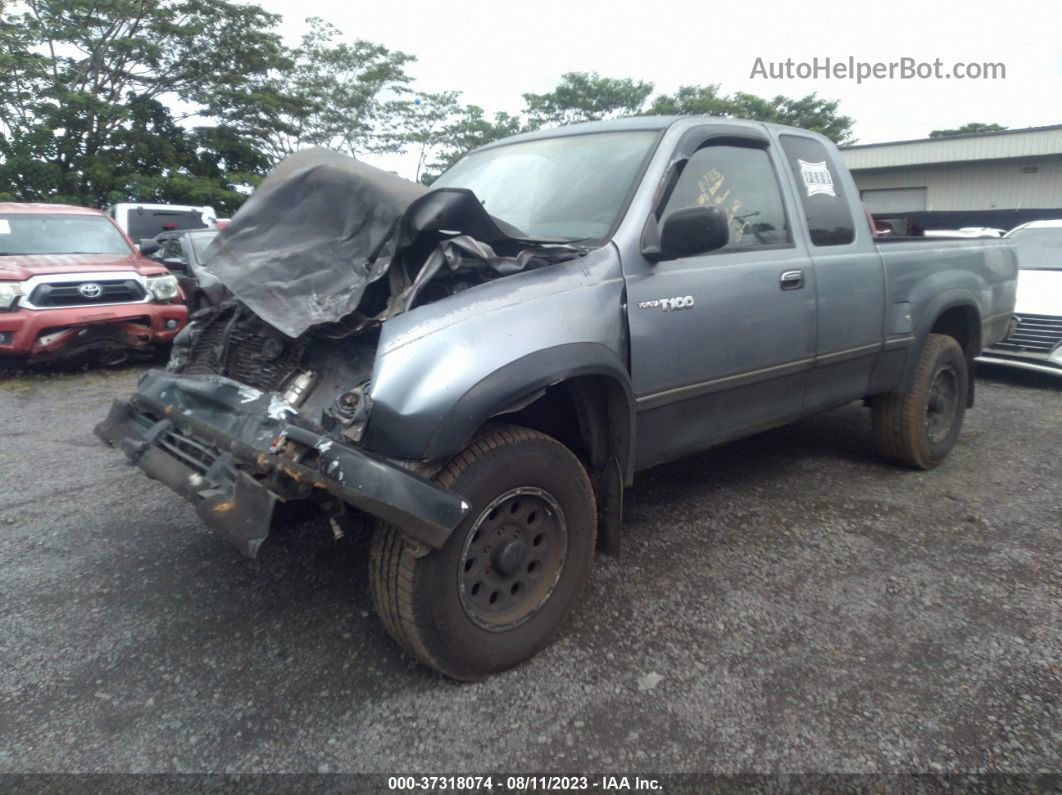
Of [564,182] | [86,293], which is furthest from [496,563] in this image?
[86,293]

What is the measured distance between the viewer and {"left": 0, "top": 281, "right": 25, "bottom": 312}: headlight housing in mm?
6516

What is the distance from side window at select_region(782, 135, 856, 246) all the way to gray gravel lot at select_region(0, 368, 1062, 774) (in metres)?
1.41

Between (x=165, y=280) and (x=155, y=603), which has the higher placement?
(x=165, y=280)

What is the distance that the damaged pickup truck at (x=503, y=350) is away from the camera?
2.17 m

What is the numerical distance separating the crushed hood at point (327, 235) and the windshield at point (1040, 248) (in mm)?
7174

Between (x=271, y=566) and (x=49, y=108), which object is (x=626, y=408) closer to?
(x=271, y=566)

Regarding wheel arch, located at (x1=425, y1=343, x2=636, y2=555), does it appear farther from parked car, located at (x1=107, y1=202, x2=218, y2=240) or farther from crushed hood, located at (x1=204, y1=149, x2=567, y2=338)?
parked car, located at (x1=107, y1=202, x2=218, y2=240)

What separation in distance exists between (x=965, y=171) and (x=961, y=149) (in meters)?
1.65

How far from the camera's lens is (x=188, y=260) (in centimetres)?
907

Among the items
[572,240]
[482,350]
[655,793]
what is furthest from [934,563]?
[482,350]

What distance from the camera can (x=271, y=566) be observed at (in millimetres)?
3139

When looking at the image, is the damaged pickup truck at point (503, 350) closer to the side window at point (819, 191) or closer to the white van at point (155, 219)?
the side window at point (819, 191)

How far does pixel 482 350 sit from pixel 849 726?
5.21 ft

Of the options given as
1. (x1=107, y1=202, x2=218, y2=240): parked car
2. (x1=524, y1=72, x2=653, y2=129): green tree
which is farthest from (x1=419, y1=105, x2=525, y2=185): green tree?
(x1=107, y1=202, x2=218, y2=240): parked car
